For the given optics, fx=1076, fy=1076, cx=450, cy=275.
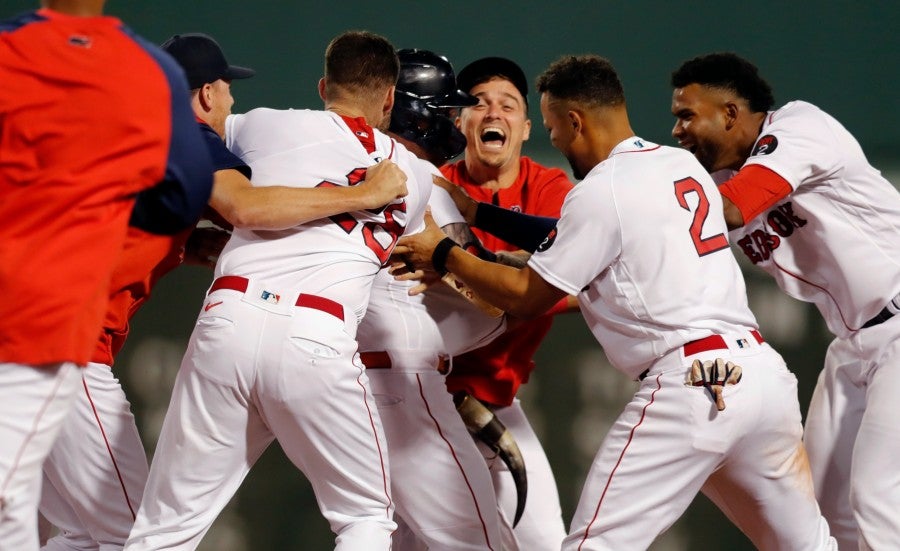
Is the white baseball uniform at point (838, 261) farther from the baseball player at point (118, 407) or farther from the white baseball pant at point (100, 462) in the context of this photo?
the white baseball pant at point (100, 462)

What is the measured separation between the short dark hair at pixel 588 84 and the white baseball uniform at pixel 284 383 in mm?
→ 733

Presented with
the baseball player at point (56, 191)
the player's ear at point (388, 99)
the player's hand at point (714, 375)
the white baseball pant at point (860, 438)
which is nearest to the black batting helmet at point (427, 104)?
the player's ear at point (388, 99)

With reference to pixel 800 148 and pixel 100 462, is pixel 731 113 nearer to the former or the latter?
pixel 800 148

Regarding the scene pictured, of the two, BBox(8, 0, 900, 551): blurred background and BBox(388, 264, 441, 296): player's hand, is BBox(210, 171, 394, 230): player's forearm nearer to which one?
BBox(388, 264, 441, 296): player's hand

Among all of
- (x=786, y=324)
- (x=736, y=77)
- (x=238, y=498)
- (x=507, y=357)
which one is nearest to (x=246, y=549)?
(x=238, y=498)

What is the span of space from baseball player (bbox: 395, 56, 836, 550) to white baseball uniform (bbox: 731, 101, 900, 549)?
417 mm

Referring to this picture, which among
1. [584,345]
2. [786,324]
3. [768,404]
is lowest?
[584,345]

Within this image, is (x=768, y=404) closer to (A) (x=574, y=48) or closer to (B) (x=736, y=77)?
(B) (x=736, y=77)

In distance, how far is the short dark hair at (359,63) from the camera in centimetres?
335

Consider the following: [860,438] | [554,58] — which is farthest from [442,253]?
[554,58]

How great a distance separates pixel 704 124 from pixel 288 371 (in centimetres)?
186

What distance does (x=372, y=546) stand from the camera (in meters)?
3.05

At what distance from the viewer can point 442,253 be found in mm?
3516

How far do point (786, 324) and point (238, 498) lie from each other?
2.71 metres
